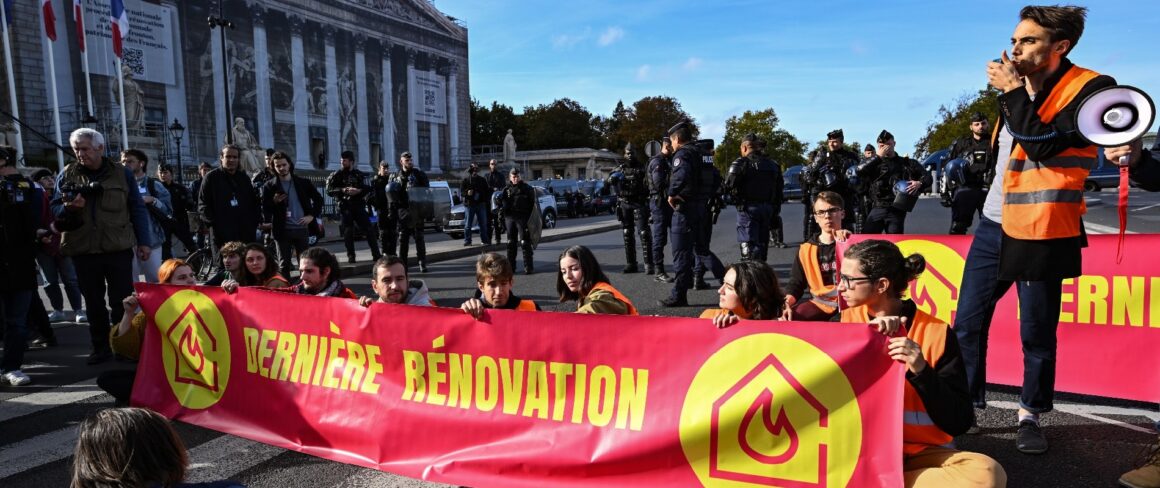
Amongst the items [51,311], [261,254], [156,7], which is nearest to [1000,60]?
[261,254]

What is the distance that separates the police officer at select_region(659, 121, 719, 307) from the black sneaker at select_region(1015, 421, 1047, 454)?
411 cm

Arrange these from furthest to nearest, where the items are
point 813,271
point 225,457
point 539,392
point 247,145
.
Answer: point 247,145 < point 813,271 < point 225,457 < point 539,392

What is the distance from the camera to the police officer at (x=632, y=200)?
9938 mm

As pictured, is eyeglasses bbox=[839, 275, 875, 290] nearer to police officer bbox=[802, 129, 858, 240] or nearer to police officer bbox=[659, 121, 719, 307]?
police officer bbox=[659, 121, 719, 307]

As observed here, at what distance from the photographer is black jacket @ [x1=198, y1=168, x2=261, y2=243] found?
6.98m

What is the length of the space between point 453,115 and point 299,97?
53.3 feet

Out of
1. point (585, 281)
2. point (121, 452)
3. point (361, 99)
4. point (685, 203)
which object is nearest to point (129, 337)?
point (585, 281)

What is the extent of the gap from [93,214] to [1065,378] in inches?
254

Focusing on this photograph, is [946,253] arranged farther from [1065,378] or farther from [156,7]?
[156,7]

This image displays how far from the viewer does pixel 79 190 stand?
5387mm

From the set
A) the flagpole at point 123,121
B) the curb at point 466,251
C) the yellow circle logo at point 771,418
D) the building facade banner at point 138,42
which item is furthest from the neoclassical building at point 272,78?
the yellow circle logo at point 771,418

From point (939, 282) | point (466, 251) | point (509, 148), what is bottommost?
point (466, 251)

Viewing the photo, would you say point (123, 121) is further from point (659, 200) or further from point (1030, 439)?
point (1030, 439)

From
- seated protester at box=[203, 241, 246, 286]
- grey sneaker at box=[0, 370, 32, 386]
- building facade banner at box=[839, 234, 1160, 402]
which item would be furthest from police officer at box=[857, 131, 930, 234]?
grey sneaker at box=[0, 370, 32, 386]
